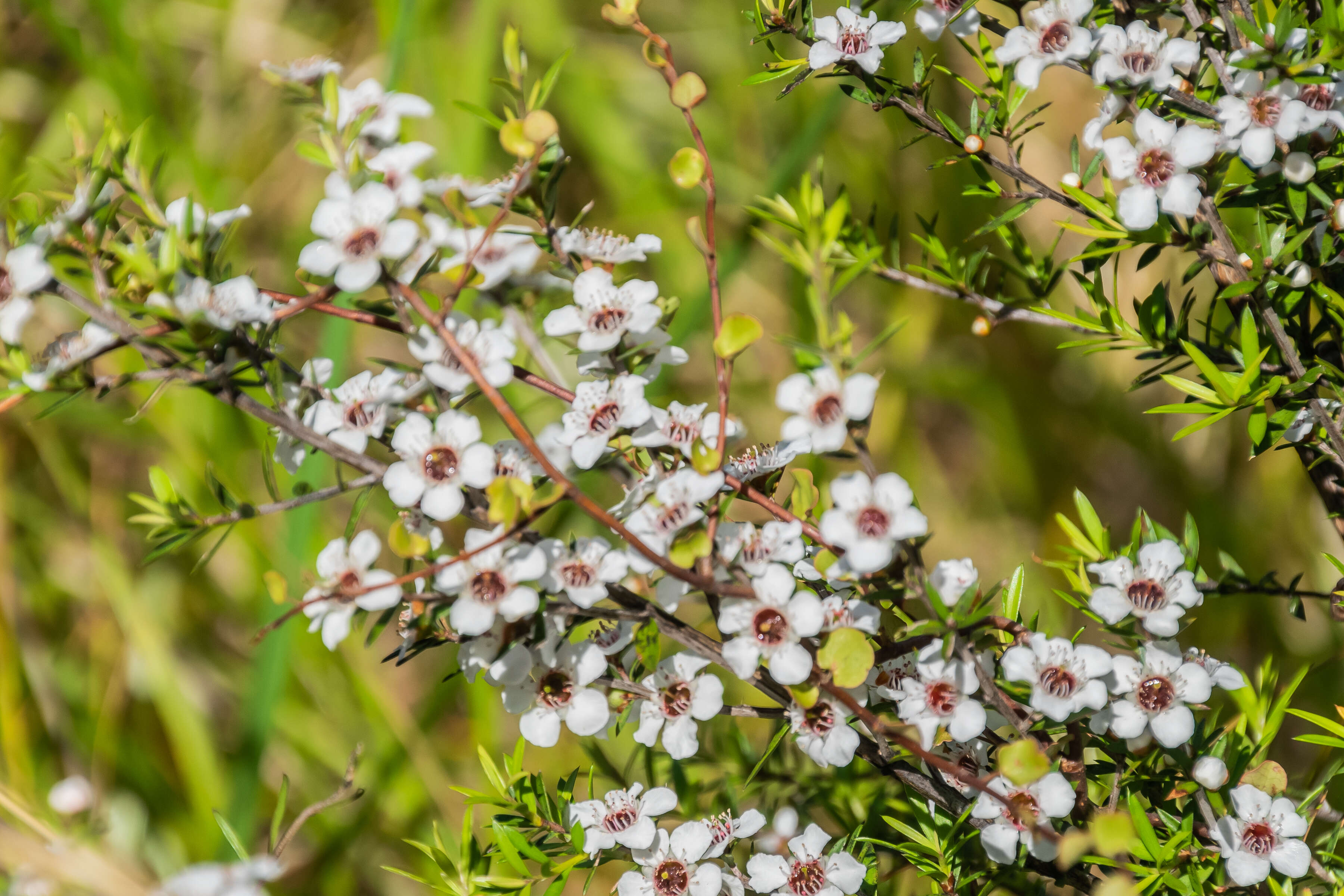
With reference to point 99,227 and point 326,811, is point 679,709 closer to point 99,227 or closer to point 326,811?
point 99,227

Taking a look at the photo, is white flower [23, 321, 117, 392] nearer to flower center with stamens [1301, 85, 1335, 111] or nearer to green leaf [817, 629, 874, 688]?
green leaf [817, 629, 874, 688]

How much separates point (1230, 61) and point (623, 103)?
1038mm

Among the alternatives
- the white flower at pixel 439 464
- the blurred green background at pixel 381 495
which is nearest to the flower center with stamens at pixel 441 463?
the white flower at pixel 439 464

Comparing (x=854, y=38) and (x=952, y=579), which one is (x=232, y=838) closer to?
(x=952, y=579)

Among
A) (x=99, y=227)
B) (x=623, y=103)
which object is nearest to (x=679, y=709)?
(x=99, y=227)

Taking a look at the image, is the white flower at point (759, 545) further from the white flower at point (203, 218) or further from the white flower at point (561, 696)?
the white flower at point (203, 218)

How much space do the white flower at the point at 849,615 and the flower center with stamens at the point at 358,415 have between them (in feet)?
0.59

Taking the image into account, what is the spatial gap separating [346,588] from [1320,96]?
1.26ft

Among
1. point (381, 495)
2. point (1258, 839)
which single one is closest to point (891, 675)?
point (1258, 839)

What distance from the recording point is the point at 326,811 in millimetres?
968

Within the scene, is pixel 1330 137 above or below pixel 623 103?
above

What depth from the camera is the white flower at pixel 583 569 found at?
1.06 feet

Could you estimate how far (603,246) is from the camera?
0.40 m

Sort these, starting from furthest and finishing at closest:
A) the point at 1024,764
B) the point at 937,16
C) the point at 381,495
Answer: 1. the point at 381,495
2. the point at 937,16
3. the point at 1024,764
